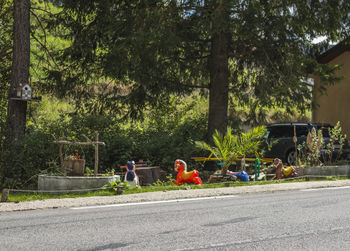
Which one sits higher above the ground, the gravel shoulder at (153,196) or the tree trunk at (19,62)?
the tree trunk at (19,62)

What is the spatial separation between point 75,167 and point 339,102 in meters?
15.8

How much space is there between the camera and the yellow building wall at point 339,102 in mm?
22034

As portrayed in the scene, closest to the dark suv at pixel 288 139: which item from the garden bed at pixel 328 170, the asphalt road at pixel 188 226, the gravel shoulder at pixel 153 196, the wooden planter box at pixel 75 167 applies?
the garden bed at pixel 328 170

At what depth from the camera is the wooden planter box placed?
10.8 m

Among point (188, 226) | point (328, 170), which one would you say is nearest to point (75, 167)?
point (188, 226)

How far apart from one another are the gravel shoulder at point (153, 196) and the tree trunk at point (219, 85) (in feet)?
16.1

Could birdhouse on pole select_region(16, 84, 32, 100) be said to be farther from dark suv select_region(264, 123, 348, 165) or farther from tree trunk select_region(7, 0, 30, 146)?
dark suv select_region(264, 123, 348, 165)

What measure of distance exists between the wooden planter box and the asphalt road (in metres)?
2.60

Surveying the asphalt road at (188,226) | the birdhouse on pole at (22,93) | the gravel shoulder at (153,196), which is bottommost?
the asphalt road at (188,226)

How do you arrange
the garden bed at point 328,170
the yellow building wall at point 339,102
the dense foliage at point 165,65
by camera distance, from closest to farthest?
the garden bed at point 328,170 → the dense foliage at point 165,65 → the yellow building wall at point 339,102

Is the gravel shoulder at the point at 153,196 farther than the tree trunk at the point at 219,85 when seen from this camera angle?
No

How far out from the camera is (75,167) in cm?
1083

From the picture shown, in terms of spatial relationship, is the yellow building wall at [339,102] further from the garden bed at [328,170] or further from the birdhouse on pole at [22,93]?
the birdhouse on pole at [22,93]

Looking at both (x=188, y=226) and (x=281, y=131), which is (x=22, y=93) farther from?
(x=281, y=131)
